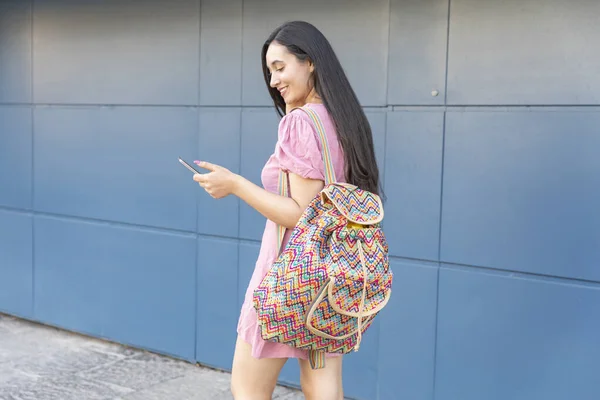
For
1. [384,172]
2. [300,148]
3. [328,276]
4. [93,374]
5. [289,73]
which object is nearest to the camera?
[328,276]

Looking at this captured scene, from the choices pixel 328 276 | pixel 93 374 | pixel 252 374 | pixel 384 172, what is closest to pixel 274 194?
pixel 328 276

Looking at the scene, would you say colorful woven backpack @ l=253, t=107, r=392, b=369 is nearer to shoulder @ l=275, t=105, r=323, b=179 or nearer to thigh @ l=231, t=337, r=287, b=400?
shoulder @ l=275, t=105, r=323, b=179

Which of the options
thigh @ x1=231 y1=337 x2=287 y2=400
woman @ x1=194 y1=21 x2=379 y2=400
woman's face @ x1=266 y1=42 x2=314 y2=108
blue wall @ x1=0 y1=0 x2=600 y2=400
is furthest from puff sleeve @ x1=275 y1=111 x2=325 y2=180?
blue wall @ x1=0 y1=0 x2=600 y2=400

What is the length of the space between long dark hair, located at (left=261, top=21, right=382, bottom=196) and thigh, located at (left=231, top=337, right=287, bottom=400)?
64cm

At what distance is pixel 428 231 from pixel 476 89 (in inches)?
29.6

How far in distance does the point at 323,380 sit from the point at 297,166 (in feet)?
2.33

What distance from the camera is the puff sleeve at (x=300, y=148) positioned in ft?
8.03

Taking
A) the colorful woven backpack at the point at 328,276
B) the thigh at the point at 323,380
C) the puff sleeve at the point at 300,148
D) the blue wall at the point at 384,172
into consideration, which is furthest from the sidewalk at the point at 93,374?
the puff sleeve at the point at 300,148

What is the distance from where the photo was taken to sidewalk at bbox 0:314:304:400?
4.74m

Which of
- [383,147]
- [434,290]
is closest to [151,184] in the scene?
[383,147]

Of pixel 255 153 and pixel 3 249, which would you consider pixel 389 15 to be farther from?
pixel 3 249

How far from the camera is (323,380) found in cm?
260

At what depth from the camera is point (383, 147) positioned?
4207 millimetres

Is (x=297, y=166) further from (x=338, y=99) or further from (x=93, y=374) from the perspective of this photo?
(x=93, y=374)
